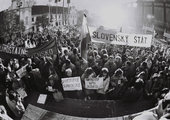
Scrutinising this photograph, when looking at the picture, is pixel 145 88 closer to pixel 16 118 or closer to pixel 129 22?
pixel 129 22

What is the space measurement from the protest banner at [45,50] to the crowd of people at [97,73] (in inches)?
4.3

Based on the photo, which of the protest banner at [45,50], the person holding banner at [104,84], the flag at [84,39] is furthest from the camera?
the protest banner at [45,50]

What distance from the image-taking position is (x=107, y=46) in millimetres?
5719

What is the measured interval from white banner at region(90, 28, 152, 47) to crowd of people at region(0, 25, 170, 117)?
235 millimetres

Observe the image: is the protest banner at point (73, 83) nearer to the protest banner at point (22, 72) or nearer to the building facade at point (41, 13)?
the protest banner at point (22, 72)

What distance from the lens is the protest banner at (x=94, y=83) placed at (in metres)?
4.58

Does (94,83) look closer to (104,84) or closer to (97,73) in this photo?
(104,84)

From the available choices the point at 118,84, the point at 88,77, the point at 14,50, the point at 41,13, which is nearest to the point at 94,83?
the point at 88,77

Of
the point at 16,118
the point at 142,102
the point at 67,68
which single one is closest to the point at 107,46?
the point at 67,68

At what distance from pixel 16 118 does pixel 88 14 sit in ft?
7.72

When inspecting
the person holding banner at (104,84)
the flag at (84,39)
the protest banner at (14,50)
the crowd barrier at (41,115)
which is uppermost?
the flag at (84,39)

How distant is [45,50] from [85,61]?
0.84m

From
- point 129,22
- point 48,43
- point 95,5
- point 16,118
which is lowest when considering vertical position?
point 16,118

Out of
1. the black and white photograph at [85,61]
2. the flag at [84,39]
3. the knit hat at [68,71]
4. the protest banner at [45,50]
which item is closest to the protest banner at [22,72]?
the black and white photograph at [85,61]
